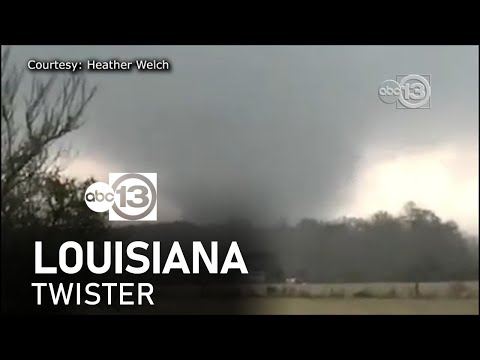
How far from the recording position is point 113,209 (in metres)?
3.96

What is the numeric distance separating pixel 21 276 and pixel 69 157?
2.96 feet

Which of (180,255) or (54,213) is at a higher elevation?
(54,213)

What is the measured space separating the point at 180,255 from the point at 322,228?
1015 millimetres

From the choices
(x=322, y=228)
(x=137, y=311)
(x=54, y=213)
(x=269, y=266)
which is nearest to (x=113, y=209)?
(x=54, y=213)

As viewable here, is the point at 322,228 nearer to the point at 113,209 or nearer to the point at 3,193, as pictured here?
the point at 113,209

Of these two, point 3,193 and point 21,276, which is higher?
point 3,193
